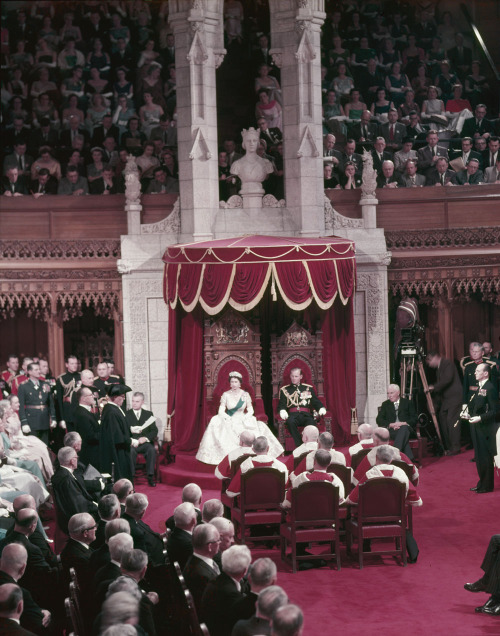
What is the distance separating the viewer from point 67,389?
47.6 feet

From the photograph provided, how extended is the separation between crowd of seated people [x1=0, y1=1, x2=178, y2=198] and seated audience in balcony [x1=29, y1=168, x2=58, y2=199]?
0.05 ft

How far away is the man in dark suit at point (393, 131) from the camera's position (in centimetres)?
1661

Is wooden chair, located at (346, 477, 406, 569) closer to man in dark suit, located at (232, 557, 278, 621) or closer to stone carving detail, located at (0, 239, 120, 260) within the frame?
man in dark suit, located at (232, 557, 278, 621)

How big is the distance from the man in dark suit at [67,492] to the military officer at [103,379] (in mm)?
4183

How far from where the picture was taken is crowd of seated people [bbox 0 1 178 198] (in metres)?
15.9

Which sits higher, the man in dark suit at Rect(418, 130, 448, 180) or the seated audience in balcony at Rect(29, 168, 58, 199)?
the man in dark suit at Rect(418, 130, 448, 180)

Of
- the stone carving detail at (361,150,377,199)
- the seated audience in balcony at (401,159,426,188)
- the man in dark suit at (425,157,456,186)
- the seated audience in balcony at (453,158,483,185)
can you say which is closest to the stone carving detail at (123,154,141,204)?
the stone carving detail at (361,150,377,199)

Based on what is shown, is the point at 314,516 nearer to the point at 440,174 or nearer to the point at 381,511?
the point at 381,511

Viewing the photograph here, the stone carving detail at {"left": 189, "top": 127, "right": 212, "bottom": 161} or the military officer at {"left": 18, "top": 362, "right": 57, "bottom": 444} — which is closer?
the military officer at {"left": 18, "top": 362, "right": 57, "bottom": 444}

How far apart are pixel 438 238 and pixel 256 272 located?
352cm

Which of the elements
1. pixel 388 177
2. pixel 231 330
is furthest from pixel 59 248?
pixel 388 177

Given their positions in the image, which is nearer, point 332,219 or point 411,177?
point 332,219

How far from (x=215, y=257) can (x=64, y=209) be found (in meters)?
3.30

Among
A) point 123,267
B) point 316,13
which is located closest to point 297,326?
point 123,267
